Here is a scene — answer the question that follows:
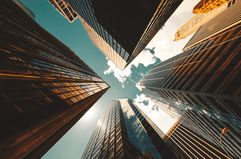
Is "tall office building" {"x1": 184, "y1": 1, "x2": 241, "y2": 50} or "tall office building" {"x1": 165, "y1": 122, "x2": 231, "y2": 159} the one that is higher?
"tall office building" {"x1": 184, "y1": 1, "x2": 241, "y2": 50}

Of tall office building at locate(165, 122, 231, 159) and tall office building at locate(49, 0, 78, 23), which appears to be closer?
tall office building at locate(165, 122, 231, 159)

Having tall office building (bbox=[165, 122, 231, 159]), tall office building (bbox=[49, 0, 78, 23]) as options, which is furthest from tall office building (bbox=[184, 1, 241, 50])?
tall office building (bbox=[49, 0, 78, 23])

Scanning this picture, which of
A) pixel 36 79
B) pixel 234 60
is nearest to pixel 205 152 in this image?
pixel 234 60

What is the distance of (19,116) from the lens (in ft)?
31.3

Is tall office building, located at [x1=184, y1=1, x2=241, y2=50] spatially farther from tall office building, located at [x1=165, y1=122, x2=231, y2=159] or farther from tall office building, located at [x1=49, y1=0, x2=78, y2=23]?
tall office building, located at [x1=49, y1=0, x2=78, y2=23]

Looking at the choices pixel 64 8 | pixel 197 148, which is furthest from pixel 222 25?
pixel 64 8

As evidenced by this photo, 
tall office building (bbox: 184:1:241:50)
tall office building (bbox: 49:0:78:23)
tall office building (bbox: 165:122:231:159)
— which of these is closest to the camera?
tall office building (bbox: 184:1:241:50)

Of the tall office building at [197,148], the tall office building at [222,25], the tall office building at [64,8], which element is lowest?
the tall office building at [197,148]

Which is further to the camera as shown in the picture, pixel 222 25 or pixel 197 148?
pixel 197 148

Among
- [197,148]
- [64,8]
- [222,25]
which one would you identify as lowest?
[197,148]

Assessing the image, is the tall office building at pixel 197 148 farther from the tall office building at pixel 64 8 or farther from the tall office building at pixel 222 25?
the tall office building at pixel 64 8

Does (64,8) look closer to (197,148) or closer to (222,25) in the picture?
(222,25)

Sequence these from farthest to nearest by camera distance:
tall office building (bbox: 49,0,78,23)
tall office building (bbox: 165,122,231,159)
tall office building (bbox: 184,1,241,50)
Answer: tall office building (bbox: 49,0,78,23) < tall office building (bbox: 165,122,231,159) < tall office building (bbox: 184,1,241,50)

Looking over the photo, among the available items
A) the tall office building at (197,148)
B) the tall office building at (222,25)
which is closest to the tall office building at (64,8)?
the tall office building at (222,25)
